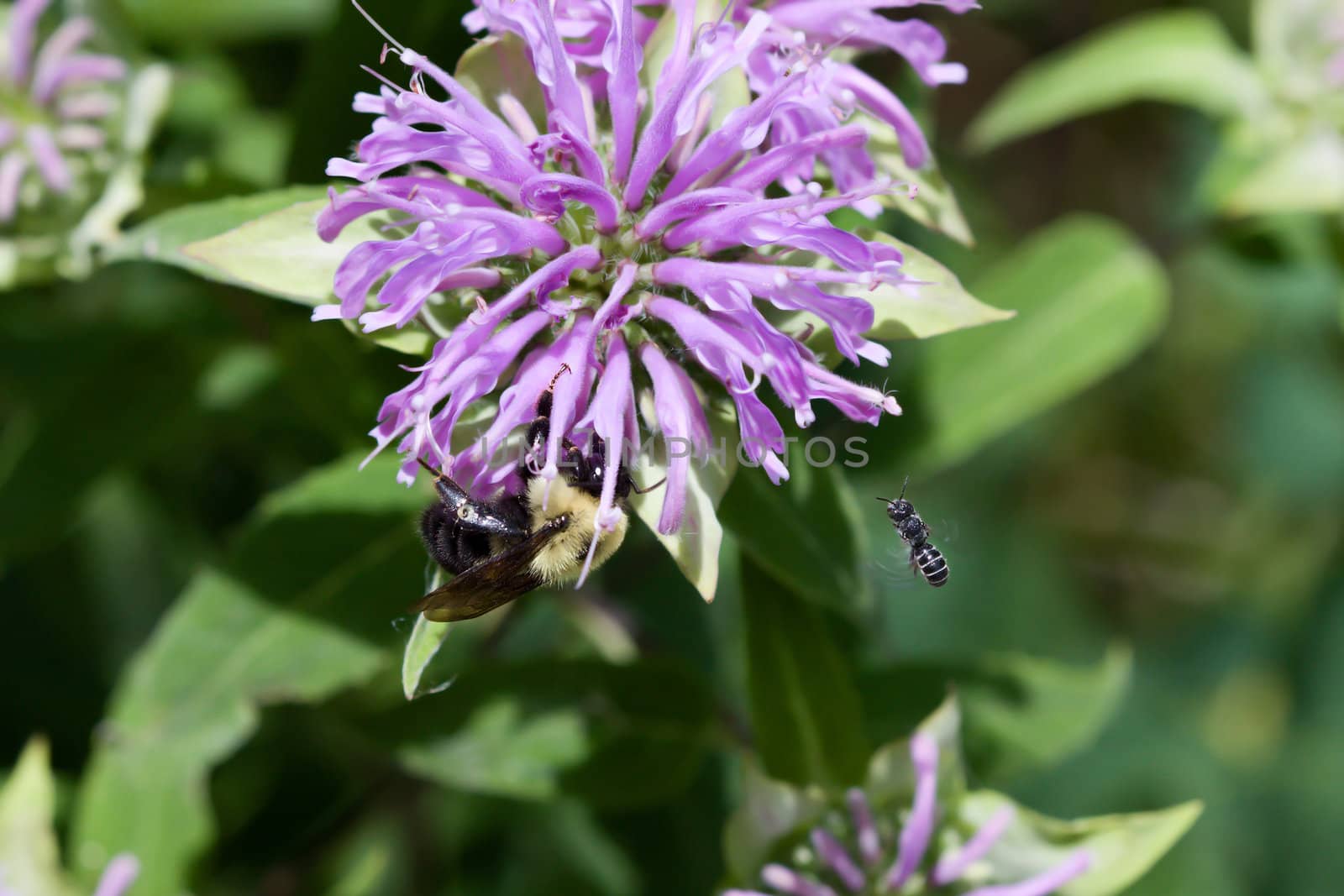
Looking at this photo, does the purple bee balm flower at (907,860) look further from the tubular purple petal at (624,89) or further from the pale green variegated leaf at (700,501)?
the tubular purple petal at (624,89)

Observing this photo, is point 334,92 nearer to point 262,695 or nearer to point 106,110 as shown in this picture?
point 106,110

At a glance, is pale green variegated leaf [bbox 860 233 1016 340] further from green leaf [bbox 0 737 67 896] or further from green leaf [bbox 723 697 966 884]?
green leaf [bbox 0 737 67 896]

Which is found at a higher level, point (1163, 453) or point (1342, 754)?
point (1163, 453)

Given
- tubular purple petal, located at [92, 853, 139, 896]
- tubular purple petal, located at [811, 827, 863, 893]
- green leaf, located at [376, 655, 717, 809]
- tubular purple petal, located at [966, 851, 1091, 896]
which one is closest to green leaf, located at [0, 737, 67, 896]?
tubular purple petal, located at [92, 853, 139, 896]

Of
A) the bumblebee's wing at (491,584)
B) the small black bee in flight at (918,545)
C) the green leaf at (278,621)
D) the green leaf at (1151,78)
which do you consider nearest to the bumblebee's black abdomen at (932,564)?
the small black bee in flight at (918,545)

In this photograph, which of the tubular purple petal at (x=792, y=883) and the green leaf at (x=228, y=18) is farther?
the green leaf at (x=228, y=18)

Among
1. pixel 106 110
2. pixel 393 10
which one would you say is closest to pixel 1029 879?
pixel 393 10
